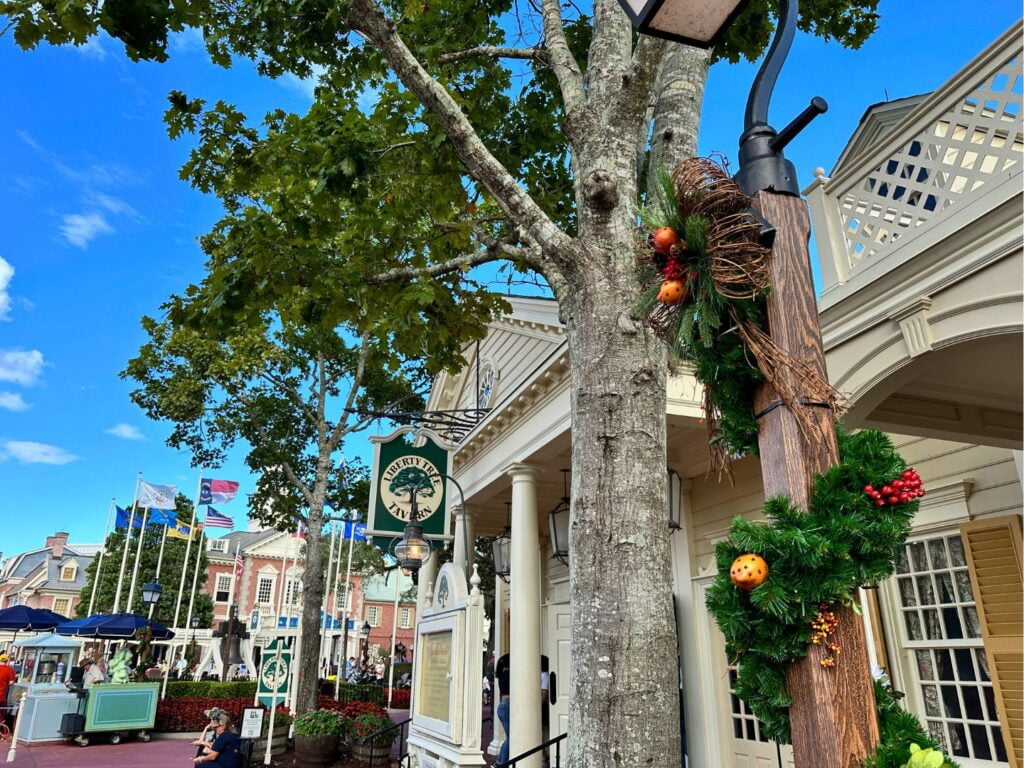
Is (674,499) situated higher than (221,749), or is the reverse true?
(674,499)

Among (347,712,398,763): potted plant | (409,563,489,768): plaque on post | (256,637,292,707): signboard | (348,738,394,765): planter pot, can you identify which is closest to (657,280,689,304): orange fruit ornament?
(409,563,489,768): plaque on post

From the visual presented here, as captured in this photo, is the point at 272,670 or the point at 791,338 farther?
the point at 272,670

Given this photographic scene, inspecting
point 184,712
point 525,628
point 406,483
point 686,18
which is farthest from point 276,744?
point 686,18

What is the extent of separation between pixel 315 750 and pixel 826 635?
41.9 feet

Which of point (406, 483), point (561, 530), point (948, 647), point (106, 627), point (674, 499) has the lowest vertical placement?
point (948, 647)

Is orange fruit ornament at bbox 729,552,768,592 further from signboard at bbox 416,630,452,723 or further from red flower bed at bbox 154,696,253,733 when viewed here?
red flower bed at bbox 154,696,253,733

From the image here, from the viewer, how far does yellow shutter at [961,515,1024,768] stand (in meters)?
5.76

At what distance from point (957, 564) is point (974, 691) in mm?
1171

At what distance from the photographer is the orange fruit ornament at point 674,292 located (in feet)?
7.47

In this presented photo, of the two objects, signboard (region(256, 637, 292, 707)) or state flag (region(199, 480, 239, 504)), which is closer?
signboard (region(256, 637, 292, 707))

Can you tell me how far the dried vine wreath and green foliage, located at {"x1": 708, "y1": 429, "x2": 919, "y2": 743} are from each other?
0.18 meters

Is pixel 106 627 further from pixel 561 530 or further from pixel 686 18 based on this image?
pixel 686 18

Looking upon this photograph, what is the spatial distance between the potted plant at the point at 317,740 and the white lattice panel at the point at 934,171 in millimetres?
11843

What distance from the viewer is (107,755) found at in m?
13.6
